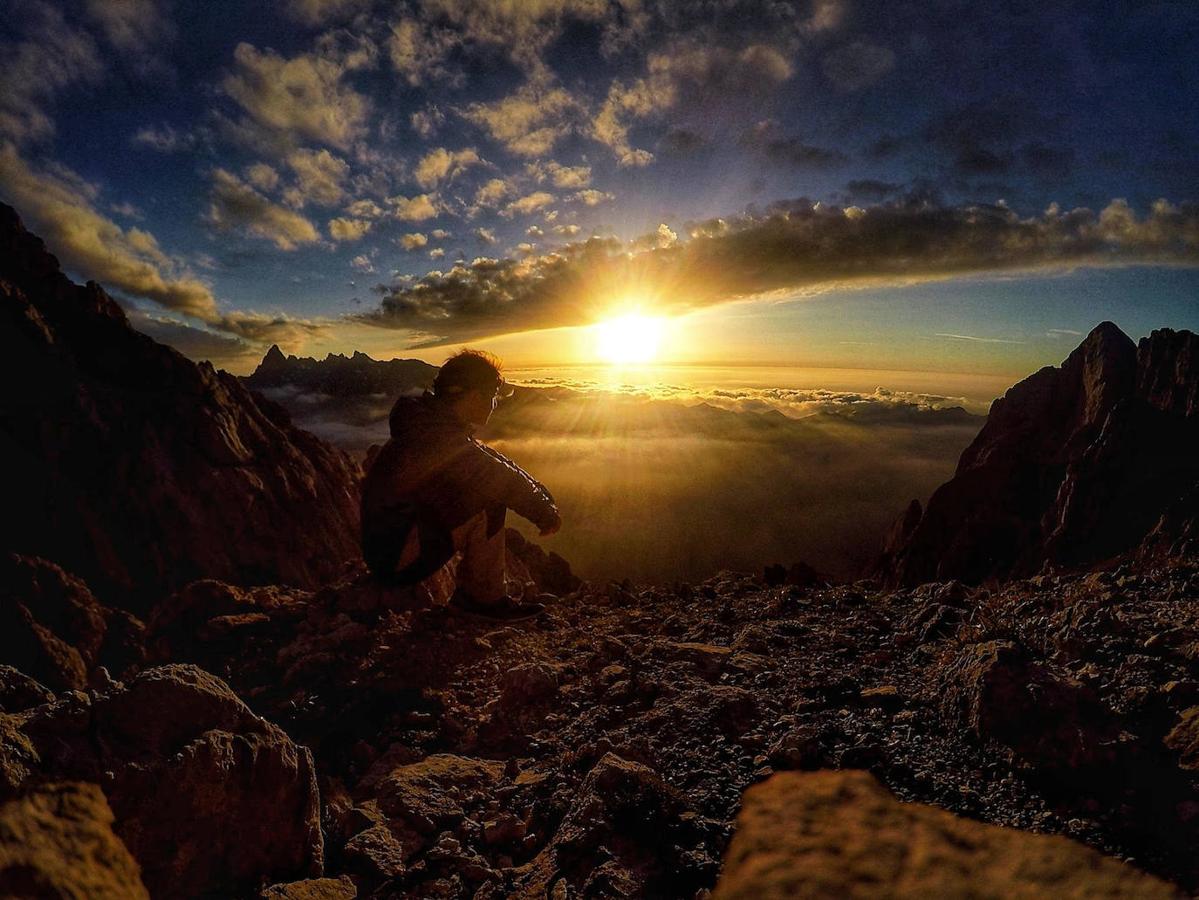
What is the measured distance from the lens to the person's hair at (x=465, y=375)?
273 inches

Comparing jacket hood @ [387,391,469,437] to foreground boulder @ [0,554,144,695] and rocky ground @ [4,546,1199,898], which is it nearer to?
rocky ground @ [4,546,1199,898]

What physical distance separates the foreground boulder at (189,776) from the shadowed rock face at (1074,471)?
24.8 meters

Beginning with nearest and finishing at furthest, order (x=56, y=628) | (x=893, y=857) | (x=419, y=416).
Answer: (x=893, y=857)
(x=419, y=416)
(x=56, y=628)

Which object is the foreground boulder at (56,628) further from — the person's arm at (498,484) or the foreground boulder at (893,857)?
the foreground boulder at (893,857)

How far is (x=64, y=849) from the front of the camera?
2.01 m

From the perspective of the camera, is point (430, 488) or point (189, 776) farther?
point (430, 488)

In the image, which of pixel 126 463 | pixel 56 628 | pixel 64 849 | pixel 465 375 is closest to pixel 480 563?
pixel 465 375

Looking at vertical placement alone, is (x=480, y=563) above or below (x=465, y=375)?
below

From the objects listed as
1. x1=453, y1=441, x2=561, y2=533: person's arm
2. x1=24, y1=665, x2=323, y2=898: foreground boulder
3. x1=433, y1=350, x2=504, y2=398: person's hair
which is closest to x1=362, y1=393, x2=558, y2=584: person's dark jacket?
x1=453, y1=441, x2=561, y2=533: person's arm

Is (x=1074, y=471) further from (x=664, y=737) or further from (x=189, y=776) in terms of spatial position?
(x=189, y=776)

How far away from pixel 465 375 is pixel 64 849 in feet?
18.0

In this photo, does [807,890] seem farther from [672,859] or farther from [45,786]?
[45,786]

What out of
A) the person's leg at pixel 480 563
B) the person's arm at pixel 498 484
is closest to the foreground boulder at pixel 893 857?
the person's arm at pixel 498 484

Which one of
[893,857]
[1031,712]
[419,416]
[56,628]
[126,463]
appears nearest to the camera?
[893,857]
